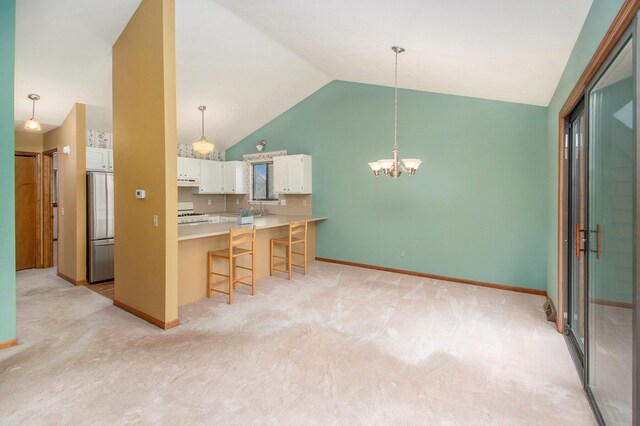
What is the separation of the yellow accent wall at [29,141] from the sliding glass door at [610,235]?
289 inches

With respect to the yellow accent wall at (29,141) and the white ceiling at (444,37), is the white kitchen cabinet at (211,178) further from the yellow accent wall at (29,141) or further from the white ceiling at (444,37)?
the white ceiling at (444,37)

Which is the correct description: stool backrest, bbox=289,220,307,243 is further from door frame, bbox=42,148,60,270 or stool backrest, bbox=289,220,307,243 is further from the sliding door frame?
door frame, bbox=42,148,60,270

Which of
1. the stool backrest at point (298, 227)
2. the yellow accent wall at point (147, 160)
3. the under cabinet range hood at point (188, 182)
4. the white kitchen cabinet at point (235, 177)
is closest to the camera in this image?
the yellow accent wall at point (147, 160)

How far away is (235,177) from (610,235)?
A: 243 inches

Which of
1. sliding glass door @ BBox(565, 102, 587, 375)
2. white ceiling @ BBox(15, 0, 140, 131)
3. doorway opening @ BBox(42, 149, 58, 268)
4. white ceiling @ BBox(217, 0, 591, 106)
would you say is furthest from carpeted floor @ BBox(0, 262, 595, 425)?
white ceiling @ BBox(15, 0, 140, 131)

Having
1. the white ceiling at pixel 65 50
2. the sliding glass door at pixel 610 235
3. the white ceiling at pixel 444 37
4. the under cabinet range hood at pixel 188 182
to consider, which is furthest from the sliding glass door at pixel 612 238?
the under cabinet range hood at pixel 188 182

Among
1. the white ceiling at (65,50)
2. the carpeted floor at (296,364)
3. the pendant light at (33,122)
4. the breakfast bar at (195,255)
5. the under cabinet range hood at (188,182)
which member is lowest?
the carpeted floor at (296,364)

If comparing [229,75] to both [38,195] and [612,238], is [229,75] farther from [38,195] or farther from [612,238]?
[612,238]

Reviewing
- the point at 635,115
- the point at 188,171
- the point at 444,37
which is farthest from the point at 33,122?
the point at 635,115

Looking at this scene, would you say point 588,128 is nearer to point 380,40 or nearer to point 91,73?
point 380,40

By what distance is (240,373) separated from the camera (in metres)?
2.46

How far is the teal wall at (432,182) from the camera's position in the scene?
4.39 m

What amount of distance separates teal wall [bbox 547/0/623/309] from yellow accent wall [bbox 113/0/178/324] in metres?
3.26

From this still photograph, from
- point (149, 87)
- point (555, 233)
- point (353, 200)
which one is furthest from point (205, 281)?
point (555, 233)
